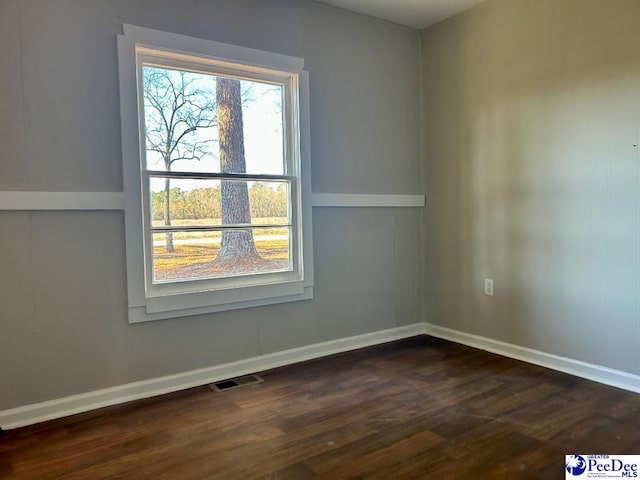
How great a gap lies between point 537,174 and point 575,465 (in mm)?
1814

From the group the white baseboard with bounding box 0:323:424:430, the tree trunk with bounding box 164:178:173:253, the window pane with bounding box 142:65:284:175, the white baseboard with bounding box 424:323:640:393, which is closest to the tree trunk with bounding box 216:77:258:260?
the window pane with bounding box 142:65:284:175

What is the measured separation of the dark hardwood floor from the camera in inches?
73.6

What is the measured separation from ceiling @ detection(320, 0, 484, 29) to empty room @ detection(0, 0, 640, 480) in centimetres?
3

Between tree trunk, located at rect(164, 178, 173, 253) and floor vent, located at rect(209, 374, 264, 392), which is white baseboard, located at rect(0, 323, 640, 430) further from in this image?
tree trunk, located at rect(164, 178, 173, 253)

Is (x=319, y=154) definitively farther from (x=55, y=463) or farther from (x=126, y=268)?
(x=55, y=463)

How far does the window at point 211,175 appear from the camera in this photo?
8.56ft

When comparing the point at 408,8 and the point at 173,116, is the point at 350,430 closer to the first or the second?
the point at 173,116

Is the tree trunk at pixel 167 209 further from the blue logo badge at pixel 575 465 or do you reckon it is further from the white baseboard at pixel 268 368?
the blue logo badge at pixel 575 465

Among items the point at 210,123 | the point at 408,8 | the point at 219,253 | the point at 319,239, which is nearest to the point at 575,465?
the point at 319,239

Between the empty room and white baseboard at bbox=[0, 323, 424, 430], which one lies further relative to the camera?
white baseboard at bbox=[0, 323, 424, 430]

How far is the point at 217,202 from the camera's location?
115 inches

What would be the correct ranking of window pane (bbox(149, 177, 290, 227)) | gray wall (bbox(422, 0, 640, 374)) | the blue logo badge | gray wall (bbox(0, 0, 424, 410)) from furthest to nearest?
window pane (bbox(149, 177, 290, 227)) < gray wall (bbox(422, 0, 640, 374)) < gray wall (bbox(0, 0, 424, 410)) < the blue logo badge

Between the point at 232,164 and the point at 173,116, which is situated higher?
the point at 173,116

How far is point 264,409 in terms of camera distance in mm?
2432
